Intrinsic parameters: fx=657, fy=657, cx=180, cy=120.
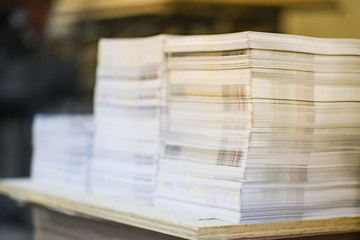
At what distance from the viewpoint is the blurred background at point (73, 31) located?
10.5ft

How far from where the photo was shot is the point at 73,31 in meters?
3.86

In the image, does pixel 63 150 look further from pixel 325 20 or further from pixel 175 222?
pixel 325 20

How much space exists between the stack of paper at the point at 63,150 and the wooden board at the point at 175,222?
107 mm

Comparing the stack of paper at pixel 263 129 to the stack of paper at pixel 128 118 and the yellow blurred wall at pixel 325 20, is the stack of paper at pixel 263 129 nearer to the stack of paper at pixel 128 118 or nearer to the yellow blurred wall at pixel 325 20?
the stack of paper at pixel 128 118

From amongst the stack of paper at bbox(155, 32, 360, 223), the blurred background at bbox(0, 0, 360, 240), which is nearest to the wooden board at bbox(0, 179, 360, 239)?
the stack of paper at bbox(155, 32, 360, 223)

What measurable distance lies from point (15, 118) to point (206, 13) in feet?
5.60

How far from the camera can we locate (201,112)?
1.20 meters

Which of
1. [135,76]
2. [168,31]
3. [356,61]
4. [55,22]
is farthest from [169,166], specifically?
[55,22]

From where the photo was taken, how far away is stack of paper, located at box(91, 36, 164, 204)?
135 cm

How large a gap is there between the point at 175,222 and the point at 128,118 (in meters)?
0.41

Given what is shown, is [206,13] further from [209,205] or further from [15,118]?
[209,205]

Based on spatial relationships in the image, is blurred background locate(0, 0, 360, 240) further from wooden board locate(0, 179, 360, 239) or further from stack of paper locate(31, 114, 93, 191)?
wooden board locate(0, 179, 360, 239)

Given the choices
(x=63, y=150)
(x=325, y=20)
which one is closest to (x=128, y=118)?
(x=63, y=150)

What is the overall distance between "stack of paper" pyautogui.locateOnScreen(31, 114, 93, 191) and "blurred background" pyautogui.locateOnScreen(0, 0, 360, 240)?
1059 millimetres
